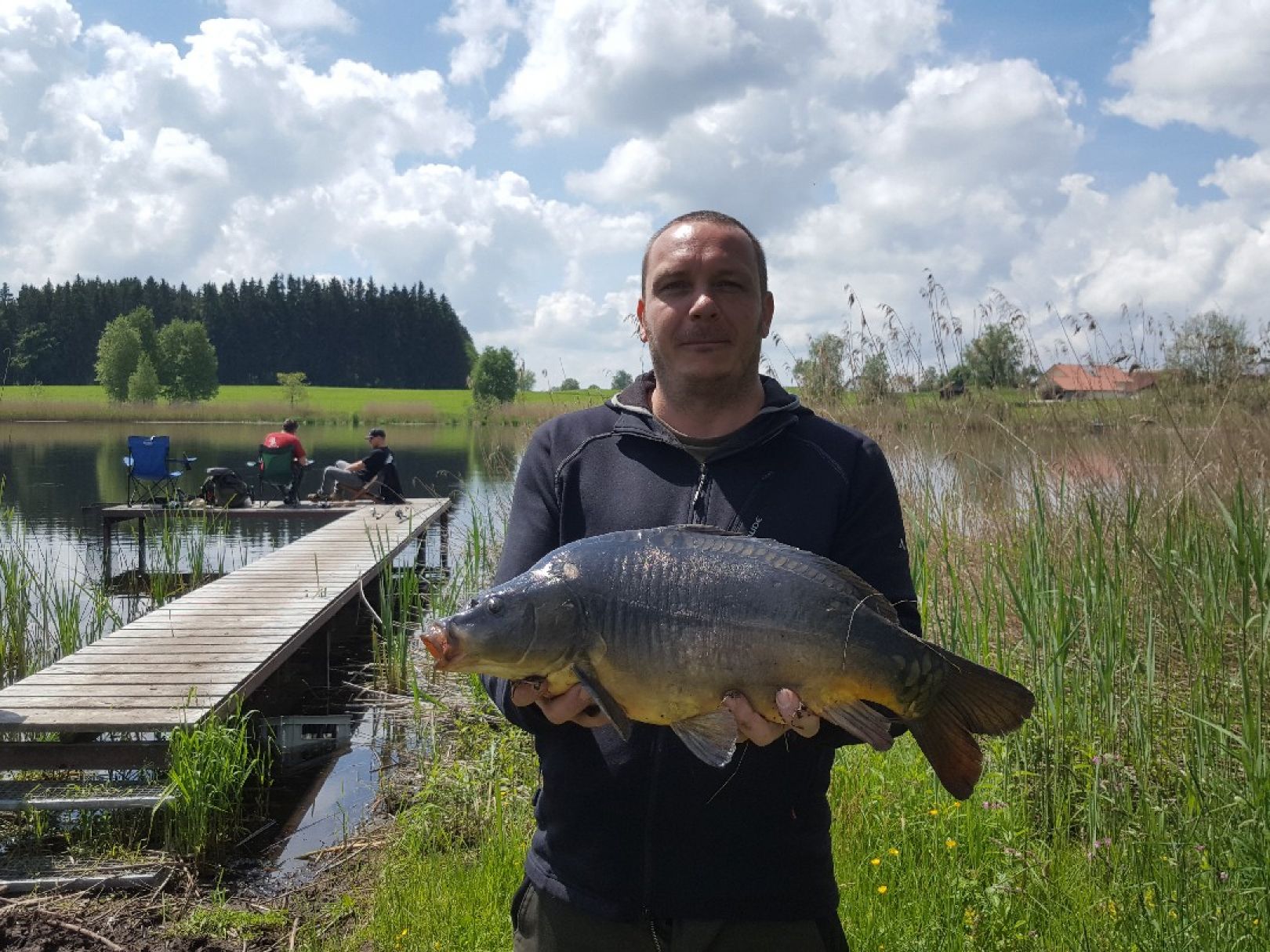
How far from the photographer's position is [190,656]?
274 inches

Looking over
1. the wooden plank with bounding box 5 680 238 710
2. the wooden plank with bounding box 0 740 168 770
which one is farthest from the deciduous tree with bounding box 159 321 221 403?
the wooden plank with bounding box 0 740 168 770

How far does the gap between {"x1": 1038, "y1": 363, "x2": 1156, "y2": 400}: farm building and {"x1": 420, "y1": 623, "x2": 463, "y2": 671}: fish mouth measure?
15.4 feet

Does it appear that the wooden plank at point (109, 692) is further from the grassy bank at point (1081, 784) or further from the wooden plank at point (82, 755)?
the grassy bank at point (1081, 784)

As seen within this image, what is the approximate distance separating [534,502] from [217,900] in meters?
3.46

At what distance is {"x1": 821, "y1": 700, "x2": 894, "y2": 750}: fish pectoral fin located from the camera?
1.74 metres

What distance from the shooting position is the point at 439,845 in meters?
4.96

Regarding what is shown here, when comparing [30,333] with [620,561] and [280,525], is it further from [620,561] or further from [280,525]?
[620,561]

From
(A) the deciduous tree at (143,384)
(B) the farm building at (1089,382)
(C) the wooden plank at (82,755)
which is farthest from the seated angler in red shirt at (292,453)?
(A) the deciduous tree at (143,384)

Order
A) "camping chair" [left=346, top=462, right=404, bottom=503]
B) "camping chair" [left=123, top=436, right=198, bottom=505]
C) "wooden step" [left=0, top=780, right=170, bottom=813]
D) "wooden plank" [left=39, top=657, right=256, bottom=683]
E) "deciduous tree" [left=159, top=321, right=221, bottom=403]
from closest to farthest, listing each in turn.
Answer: "wooden step" [left=0, top=780, right=170, bottom=813] → "wooden plank" [left=39, top=657, right=256, bottom=683] → "camping chair" [left=123, top=436, right=198, bottom=505] → "camping chair" [left=346, top=462, right=404, bottom=503] → "deciduous tree" [left=159, top=321, right=221, bottom=403]

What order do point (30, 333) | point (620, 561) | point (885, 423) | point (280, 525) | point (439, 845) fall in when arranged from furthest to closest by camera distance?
1. point (30, 333)
2. point (280, 525)
3. point (885, 423)
4. point (439, 845)
5. point (620, 561)

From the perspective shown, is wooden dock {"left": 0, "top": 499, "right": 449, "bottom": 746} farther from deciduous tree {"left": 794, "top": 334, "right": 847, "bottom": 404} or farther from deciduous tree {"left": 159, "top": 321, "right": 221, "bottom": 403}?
deciduous tree {"left": 159, "top": 321, "right": 221, "bottom": 403}

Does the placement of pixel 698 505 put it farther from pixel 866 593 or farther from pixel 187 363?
pixel 187 363

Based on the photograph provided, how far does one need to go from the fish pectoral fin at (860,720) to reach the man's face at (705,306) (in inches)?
27.1

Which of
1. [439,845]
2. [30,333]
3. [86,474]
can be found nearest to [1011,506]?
[439,845]
